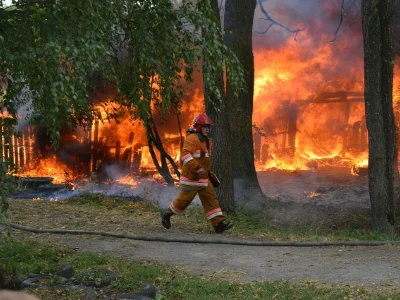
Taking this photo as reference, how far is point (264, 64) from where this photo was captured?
2184 cm

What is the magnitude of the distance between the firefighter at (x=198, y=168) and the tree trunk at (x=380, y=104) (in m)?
2.94

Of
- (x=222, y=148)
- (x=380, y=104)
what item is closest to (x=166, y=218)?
(x=222, y=148)

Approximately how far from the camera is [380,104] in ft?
33.8

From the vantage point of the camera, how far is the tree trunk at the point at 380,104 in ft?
33.2

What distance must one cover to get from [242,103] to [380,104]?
158 inches

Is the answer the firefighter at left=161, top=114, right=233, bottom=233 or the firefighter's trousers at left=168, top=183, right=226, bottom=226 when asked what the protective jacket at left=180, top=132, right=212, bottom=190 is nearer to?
the firefighter at left=161, top=114, right=233, bottom=233

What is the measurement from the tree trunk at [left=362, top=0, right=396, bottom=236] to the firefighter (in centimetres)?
294

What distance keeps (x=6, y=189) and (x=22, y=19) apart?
1.67 meters

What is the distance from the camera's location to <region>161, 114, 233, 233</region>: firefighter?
9.39m

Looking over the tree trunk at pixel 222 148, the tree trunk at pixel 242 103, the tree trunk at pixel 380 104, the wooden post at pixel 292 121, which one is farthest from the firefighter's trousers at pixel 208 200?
the wooden post at pixel 292 121

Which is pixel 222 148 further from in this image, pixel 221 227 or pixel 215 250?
pixel 215 250

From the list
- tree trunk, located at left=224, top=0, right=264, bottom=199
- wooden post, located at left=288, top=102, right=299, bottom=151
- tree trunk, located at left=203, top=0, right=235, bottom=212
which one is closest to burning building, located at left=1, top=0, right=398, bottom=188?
wooden post, located at left=288, top=102, right=299, bottom=151

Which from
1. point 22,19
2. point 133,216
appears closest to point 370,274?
point 22,19

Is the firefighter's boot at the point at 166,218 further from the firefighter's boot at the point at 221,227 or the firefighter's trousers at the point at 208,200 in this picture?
the firefighter's boot at the point at 221,227
